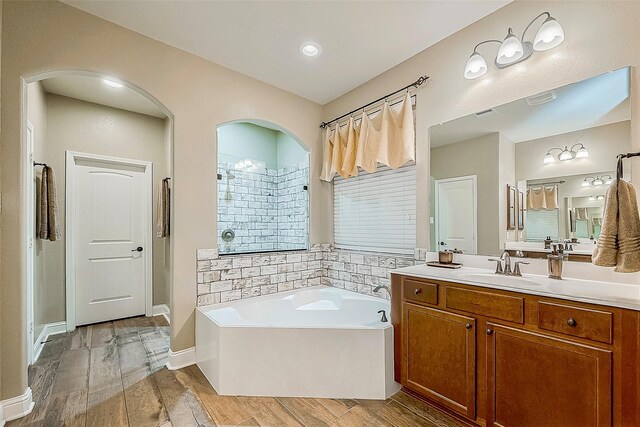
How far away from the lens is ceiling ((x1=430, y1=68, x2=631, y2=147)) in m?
1.60

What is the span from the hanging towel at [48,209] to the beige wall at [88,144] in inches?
10.1

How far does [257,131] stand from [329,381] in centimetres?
356

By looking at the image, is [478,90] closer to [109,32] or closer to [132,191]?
[109,32]

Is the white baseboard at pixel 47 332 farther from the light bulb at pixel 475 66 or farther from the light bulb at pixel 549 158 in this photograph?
the light bulb at pixel 549 158

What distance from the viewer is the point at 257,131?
4387 mm

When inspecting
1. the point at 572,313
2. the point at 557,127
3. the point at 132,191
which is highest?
the point at 557,127

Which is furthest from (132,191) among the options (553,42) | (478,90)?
(553,42)

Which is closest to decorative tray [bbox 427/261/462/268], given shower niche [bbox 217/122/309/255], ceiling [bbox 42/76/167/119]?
shower niche [bbox 217/122/309/255]

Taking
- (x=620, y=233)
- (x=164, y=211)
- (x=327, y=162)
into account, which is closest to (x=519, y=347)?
(x=620, y=233)

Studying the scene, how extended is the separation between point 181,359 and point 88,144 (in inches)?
113

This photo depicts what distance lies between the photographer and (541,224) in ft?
6.19

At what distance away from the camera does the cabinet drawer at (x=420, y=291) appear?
1.88m

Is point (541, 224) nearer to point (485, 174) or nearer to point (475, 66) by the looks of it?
point (485, 174)

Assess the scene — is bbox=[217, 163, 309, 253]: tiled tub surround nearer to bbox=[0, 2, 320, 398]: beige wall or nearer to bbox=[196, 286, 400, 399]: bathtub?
bbox=[0, 2, 320, 398]: beige wall
